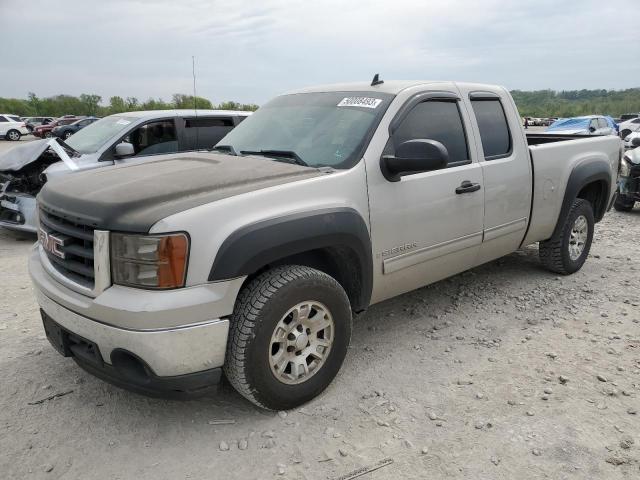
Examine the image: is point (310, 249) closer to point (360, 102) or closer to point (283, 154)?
point (283, 154)

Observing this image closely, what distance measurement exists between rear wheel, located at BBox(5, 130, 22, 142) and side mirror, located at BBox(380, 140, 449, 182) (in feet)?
113

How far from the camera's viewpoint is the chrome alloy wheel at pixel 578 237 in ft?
17.2

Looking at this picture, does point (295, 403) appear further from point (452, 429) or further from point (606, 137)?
point (606, 137)

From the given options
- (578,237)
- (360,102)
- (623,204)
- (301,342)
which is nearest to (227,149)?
(360,102)

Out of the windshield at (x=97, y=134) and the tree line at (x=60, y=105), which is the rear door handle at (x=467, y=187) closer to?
the windshield at (x=97, y=134)

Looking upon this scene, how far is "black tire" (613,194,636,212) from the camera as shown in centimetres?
881

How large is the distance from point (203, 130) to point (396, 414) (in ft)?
18.3

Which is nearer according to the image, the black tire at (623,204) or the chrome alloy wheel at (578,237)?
the chrome alloy wheel at (578,237)

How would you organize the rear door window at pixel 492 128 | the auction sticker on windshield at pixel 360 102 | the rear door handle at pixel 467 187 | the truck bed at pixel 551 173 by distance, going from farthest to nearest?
the truck bed at pixel 551 173, the rear door window at pixel 492 128, the rear door handle at pixel 467 187, the auction sticker on windshield at pixel 360 102

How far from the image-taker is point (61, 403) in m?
3.06

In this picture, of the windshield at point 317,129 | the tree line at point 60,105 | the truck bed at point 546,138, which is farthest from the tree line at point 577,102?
the windshield at point 317,129

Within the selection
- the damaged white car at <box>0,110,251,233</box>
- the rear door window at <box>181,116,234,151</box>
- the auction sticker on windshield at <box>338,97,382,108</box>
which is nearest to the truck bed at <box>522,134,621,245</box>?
the auction sticker on windshield at <box>338,97,382,108</box>

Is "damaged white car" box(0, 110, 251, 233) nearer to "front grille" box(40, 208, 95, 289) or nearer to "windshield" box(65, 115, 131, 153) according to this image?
"windshield" box(65, 115, 131, 153)

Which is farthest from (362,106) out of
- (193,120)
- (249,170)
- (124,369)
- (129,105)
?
(129,105)
